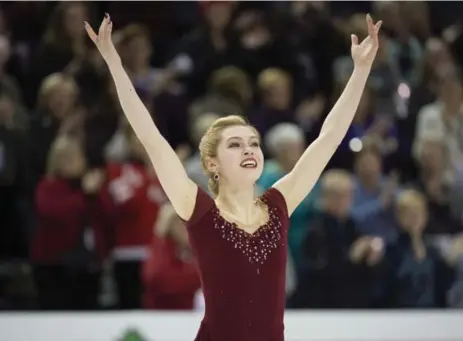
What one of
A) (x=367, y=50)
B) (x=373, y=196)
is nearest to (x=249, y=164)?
(x=367, y=50)

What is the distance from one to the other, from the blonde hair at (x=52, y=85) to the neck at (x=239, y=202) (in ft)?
11.1

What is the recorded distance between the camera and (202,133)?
614 cm

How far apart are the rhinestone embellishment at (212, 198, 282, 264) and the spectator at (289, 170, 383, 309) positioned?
2.64 metres

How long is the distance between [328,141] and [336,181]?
2.76 meters

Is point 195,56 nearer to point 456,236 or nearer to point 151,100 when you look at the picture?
point 151,100

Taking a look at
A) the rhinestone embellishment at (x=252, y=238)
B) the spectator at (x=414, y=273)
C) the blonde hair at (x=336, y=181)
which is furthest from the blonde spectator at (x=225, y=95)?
the rhinestone embellishment at (x=252, y=238)

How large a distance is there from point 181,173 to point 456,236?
353 centimetres

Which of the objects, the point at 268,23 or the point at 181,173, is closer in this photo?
the point at 181,173

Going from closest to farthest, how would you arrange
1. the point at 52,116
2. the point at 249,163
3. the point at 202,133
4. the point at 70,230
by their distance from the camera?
the point at 249,163 → the point at 70,230 → the point at 202,133 → the point at 52,116

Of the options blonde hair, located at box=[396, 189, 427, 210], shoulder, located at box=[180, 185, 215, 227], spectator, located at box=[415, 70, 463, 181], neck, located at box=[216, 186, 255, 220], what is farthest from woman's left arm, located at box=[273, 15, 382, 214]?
spectator, located at box=[415, 70, 463, 181]

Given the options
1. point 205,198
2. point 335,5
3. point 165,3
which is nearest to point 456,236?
point 335,5

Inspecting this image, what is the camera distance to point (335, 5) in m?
6.91

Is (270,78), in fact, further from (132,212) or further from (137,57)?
(132,212)

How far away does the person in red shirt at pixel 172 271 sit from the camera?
219 inches
